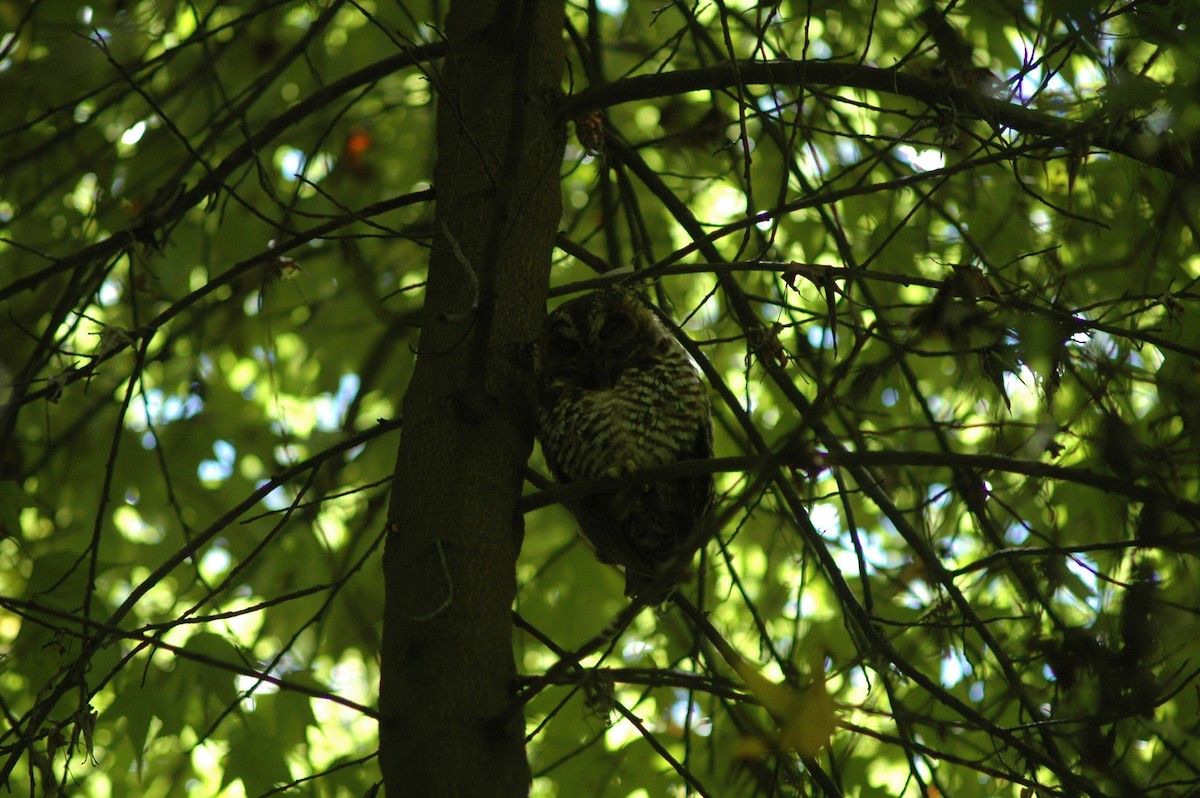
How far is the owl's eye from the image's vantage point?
114 inches

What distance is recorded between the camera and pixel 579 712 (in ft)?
10.8

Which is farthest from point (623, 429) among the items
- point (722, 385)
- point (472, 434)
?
point (472, 434)

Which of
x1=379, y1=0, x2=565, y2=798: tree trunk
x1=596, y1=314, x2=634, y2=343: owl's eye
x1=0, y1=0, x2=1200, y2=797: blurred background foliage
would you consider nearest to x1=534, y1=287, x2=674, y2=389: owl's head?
x1=596, y1=314, x2=634, y2=343: owl's eye

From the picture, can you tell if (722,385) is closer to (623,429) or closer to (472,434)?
(623,429)

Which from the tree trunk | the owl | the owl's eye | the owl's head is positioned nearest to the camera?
the tree trunk

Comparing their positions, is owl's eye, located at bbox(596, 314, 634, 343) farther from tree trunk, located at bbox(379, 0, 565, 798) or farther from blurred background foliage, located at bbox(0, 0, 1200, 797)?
tree trunk, located at bbox(379, 0, 565, 798)

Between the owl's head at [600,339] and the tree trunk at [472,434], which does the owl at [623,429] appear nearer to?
the owl's head at [600,339]

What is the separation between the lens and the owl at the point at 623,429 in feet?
8.44

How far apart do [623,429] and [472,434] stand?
1.59 feet

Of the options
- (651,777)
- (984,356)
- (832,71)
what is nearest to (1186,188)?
(984,356)

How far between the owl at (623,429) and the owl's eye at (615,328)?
1cm

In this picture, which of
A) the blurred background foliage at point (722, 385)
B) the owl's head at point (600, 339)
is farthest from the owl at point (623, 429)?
the blurred background foliage at point (722, 385)

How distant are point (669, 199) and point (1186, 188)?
121cm

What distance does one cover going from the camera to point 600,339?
9.39 ft
